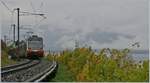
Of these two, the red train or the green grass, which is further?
the red train

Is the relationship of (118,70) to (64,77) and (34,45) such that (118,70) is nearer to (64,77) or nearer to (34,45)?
(64,77)

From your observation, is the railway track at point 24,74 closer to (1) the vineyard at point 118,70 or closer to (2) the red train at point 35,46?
(1) the vineyard at point 118,70

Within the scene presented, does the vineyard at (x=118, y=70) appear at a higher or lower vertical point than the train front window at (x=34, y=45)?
lower

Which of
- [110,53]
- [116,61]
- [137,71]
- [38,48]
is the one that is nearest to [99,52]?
[110,53]

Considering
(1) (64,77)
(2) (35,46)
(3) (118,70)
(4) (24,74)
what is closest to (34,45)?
(2) (35,46)

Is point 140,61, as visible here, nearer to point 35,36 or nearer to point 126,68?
point 126,68

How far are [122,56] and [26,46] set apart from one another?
1254 inches

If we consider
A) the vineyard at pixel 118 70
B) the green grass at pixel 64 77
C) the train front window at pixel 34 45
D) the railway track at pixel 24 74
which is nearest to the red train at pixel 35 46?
the train front window at pixel 34 45

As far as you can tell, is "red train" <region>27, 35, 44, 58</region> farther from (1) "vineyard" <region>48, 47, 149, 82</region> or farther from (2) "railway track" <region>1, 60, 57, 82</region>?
(1) "vineyard" <region>48, 47, 149, 82</region>

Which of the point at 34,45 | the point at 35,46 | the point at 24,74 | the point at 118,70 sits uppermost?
the point at 34,45

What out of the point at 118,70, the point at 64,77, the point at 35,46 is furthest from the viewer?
the point at 35,46

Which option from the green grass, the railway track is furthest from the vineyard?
the railway track

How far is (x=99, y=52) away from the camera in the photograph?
2262 cm

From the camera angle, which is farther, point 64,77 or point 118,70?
point 64,77
